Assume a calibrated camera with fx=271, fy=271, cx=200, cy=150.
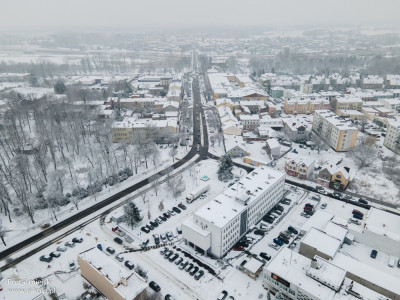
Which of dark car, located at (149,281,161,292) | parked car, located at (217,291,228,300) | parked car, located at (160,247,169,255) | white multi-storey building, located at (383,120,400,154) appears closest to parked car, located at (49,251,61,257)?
parked car, located at (160,247,169,255)

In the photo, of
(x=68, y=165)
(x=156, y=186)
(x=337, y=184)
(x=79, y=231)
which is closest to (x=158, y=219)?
(x=156, y=186)

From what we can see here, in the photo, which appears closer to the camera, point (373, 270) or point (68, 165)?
point (373, 270)

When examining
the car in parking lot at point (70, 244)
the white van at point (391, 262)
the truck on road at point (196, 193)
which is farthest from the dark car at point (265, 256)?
the car in parking lot at point (70, 244)

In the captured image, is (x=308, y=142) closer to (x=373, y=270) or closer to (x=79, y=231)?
(x=373, y=270)

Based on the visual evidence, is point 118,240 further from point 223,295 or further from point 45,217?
point 223,295

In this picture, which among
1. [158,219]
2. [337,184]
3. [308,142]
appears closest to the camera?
[158,219]

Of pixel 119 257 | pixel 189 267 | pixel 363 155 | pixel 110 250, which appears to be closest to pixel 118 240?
pixel 110 250
